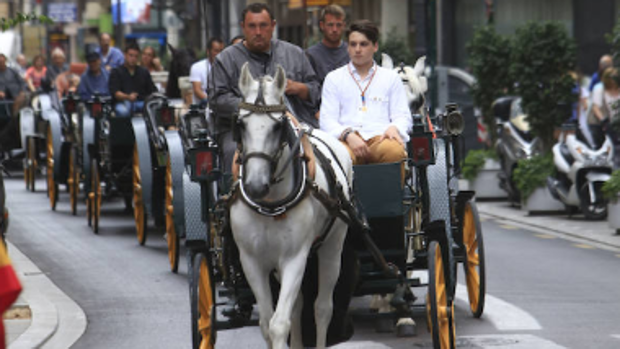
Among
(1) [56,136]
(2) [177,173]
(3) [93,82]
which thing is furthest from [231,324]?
(3) [93,82]

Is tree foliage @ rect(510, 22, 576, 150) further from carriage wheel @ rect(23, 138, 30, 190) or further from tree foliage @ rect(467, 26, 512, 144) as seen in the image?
carriage wheel @ rect(23, 138, 30, 190)

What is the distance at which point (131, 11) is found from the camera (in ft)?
180

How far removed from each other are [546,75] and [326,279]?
1220 centimetres

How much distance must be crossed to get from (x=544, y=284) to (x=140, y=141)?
490 cm

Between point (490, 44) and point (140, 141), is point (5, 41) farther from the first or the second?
point (140, 141)

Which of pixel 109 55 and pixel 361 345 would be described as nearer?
pixel 361 345

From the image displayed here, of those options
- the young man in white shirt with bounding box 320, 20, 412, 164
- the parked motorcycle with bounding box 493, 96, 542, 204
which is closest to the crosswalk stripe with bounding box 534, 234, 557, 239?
the parked motorcycle with bounding box 493, 96, 542, 204

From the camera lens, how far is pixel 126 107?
1778cm

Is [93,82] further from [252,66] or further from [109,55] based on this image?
[252,66]

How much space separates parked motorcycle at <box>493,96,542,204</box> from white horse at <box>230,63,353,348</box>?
1178 centimetres

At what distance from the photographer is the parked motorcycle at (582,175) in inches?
680

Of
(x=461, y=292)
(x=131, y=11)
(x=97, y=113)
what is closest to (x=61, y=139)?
(x=97, y=113)

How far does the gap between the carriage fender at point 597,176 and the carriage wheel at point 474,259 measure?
634 centimetres

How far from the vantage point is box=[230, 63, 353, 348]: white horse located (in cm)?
724
